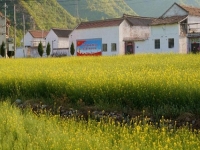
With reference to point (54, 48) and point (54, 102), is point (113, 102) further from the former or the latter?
point (54, 48)

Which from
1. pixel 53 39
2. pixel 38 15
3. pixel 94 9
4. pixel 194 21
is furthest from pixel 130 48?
pixel 94 9

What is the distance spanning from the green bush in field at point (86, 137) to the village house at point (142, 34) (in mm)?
31808

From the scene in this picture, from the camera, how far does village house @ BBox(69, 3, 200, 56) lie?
123ft

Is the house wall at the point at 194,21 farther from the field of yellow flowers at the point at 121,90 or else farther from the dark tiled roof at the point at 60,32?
the field of yellow flowers at the point at 121,90

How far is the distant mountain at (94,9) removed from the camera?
96.2 meters

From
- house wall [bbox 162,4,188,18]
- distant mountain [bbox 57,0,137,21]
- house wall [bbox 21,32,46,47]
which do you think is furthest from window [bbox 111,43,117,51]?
distant mountain [bbox 57,0,137,21]

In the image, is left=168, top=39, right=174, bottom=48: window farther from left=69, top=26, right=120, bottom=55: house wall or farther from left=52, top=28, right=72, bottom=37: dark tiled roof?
left=52, top=28, right=72, bottom=37: dark tiled roof

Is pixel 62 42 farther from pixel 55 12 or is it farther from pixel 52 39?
pixel 55 12

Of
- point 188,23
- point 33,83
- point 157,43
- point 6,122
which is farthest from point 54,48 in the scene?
point 6,122

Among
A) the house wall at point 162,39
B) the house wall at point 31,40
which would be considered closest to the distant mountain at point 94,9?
the house wall at point 31,40

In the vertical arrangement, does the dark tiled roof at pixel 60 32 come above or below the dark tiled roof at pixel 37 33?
below

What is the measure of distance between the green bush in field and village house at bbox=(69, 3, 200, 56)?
104 ft

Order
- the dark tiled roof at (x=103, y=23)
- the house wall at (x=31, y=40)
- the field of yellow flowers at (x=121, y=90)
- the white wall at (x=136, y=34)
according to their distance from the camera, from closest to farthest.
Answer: the field of yellow flowers at (x=121, y=90)
the white wall at (x=136, y=34)
the dark tiled roof at (x=103, y=23)
the house wall at (x=31, y=40)

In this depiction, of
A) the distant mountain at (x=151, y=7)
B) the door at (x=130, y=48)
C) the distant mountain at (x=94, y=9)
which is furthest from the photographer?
the distant mountain at (x=151, y=7)
